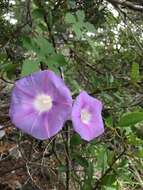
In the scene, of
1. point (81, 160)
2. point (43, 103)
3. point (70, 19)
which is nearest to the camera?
point (43, 103)

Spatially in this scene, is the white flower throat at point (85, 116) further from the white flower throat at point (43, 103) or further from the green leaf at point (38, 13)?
the green leaf at point (38, 13)

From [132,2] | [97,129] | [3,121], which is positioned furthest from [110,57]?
[97,129]

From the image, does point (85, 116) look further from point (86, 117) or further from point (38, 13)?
point (38, 13)

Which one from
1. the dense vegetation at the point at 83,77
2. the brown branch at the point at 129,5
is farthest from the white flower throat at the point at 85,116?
the brown branch at the point at 129,5

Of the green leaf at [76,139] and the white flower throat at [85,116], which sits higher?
the white flower throat at [85,116]

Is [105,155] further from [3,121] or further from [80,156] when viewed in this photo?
[3,121]

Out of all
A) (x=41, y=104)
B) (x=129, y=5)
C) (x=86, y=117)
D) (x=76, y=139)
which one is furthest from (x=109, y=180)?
(x=129, y=5)

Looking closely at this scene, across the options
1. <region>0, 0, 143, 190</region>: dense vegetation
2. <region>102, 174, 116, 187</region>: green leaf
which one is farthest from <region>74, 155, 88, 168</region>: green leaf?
<region>102, 174, 116, 187</region>: green leaf
